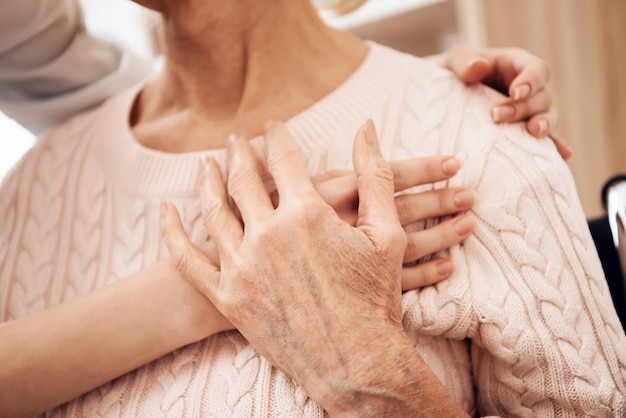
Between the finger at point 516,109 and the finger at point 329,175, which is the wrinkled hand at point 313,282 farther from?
the finger at point 516,109

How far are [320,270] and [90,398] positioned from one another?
39 centimetres

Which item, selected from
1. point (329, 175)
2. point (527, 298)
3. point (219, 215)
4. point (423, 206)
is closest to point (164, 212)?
point (219, 215)

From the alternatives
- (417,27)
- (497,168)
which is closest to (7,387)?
(497,168)

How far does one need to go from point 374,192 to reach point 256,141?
25 cm

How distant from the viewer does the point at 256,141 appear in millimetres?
854

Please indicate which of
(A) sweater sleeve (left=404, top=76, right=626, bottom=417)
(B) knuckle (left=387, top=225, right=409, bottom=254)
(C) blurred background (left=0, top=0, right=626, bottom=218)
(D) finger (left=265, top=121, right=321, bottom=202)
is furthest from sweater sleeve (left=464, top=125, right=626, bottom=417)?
(C) blurred background (left=0, top=0, right=626, bottom=218)

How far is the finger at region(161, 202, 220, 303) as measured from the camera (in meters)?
0.69

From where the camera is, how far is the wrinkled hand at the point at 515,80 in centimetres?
81

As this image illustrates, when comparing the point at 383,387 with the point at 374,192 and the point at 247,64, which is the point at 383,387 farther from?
the point at 247,64

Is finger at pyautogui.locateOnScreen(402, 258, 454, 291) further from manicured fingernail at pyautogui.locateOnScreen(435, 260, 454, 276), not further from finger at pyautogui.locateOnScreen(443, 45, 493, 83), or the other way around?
finger at pyautogui.locateOnScreen(443, 45, 493, 83)

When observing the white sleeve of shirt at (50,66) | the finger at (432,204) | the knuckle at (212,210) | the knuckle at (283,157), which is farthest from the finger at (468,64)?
the white sleeve of shirt at (50,66)

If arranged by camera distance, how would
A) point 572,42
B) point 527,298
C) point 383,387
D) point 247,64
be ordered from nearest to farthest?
point 383,387 < point 527,298 < point 247,64 < point 572,42

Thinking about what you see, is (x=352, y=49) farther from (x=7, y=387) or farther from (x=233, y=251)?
(x=7, y=387)

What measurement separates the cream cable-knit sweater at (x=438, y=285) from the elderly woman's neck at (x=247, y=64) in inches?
1.9
